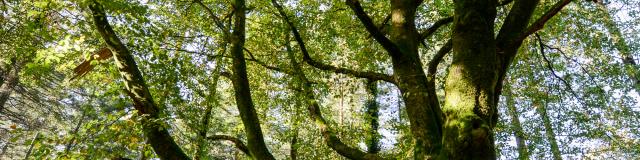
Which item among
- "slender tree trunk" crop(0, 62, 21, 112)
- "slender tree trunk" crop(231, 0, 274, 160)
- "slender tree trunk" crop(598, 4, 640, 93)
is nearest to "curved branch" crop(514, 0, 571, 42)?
"slender tree trunk" crop(231, 0, 274, 160)

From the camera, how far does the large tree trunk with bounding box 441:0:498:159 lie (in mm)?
Result: 4070

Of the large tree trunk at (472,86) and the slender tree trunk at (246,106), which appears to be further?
the slender tree trunk at (246,106)

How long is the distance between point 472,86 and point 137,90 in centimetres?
391

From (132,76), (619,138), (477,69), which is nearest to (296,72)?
(132,76)

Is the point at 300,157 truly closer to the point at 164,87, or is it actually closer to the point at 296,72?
the point at 296,72

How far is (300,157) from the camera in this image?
11.9m

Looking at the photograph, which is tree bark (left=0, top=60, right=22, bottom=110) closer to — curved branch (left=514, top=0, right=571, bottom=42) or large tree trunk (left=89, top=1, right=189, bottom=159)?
large tree trunk (left=89, top=1, right=189, bottom=159)

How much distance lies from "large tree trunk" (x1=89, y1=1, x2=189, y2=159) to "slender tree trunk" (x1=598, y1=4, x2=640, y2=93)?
1404 cm

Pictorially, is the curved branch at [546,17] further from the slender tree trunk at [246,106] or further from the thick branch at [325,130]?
the slender tree trunk at [246,106]

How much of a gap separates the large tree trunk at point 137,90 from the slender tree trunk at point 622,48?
14.0 meters

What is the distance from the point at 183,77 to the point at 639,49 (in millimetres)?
15960

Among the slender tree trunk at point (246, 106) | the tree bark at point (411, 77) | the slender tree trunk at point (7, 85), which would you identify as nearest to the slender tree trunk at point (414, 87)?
the tree bark at point (411, 77)

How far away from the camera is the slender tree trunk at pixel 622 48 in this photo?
14.3 meters

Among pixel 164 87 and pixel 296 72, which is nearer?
pixel 164 87
